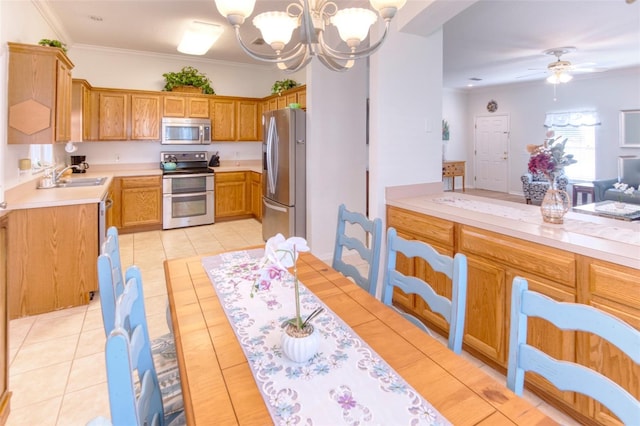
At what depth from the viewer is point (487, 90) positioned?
368 inches

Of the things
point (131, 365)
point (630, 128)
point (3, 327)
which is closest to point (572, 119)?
point (630, 128)

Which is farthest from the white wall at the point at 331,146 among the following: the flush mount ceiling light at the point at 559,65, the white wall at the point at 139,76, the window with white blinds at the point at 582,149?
the window with white blinds at the point at 582,149

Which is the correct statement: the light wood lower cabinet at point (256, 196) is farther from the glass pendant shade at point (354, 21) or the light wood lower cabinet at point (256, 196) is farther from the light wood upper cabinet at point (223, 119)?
the glass pendant shade at point (354, 21)

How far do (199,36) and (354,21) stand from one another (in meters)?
3.47

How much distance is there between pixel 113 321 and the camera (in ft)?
4.32

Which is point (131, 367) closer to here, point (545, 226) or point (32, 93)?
point (545, 226)

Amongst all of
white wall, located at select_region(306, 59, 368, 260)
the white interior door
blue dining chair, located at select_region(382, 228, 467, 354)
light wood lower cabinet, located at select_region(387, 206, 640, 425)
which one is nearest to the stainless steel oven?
white wall, located at select_region(306, 59, 368, 260)

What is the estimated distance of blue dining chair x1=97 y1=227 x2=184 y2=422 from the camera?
1261 mm

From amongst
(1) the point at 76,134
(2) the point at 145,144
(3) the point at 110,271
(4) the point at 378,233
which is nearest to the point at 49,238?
(1) the point at 76,134

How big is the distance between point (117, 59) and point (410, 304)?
18.7 ft

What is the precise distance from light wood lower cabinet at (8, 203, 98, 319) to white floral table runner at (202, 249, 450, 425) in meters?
2.28

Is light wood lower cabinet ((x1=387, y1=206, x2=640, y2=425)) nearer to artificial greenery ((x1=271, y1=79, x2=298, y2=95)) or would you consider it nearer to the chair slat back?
the chair slat back

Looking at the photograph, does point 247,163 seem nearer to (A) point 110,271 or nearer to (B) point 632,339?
(A) point 110,271

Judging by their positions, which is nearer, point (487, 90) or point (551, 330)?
point (551, 330)
